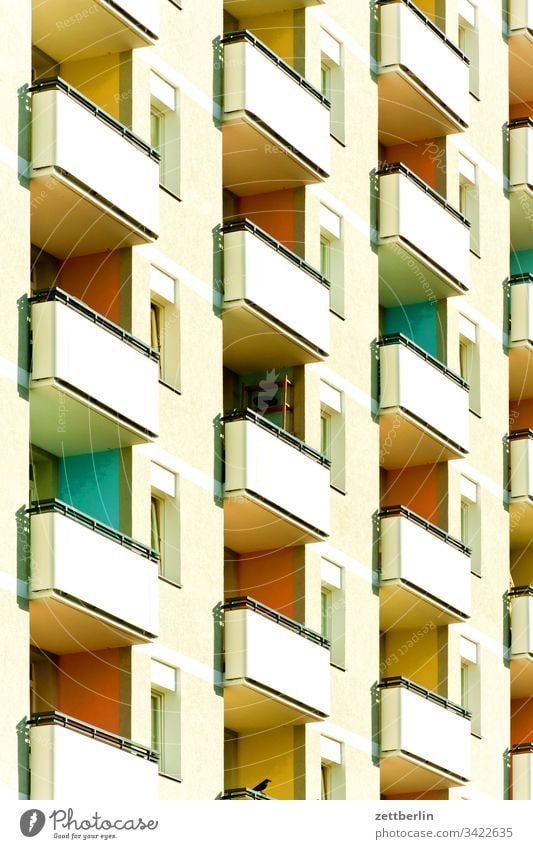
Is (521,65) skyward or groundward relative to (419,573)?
skyward

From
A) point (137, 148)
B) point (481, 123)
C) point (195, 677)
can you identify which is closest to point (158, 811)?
point (195, 677)

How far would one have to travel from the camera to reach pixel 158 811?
3819 cm

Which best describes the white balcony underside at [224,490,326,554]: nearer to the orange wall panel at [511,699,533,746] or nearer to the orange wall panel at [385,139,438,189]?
the orange wall panel at [385,139,438,189]

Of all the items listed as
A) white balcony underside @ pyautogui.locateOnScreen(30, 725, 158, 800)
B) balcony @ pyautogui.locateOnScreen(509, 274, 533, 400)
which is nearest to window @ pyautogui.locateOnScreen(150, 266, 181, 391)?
white balcony underside @ pyautogui.locateOnScreen(30, 725, 158, 800)

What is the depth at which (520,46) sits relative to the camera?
6159cm

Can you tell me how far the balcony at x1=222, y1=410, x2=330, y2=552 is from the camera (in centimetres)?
4803

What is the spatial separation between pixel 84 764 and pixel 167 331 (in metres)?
7.72

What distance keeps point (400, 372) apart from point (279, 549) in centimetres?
446

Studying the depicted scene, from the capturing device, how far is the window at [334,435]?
52.2 m

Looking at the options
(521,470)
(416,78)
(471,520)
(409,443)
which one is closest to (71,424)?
(409,443)

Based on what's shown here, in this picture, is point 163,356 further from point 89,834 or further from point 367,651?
point 89,834

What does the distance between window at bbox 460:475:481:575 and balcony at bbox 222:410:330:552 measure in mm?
7241

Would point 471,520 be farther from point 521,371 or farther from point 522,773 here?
point 522,773

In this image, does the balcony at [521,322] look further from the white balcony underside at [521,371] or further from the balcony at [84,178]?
the balcony at [84,178]
